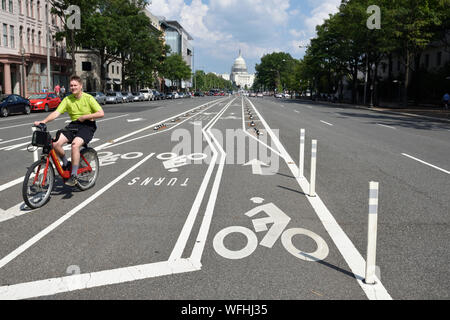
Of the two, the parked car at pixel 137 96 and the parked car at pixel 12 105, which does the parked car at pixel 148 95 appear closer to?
the parked car at pixel 137 96

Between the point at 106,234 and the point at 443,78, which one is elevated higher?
the point at 443,78

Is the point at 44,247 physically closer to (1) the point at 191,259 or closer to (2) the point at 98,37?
(1) the point at 191,259

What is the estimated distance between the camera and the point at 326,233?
5.78 metres

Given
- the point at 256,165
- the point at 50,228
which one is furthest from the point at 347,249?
the point at 256,165

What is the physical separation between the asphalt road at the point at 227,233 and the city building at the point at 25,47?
38584mm

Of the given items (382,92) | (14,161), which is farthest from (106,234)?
(382,92)

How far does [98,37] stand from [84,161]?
45331mm

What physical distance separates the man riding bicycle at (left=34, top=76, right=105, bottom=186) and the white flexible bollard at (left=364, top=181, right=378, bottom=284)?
4743 millimetres

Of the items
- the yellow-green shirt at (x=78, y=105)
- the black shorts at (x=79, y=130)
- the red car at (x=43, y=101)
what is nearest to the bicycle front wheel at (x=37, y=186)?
the black shorts at (x=79, y=130)

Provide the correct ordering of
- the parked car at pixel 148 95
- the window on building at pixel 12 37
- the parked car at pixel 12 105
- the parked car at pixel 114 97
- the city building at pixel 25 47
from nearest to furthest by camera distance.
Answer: the parked car at pixel 12 105 → the city building at pixel 25 47 → the window on building at pixel 12 37 → the parked car at pixel 114 97 → the parked car at pixel 148 95

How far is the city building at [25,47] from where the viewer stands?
44938 millimetres

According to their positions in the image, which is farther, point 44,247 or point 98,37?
point 98,37
